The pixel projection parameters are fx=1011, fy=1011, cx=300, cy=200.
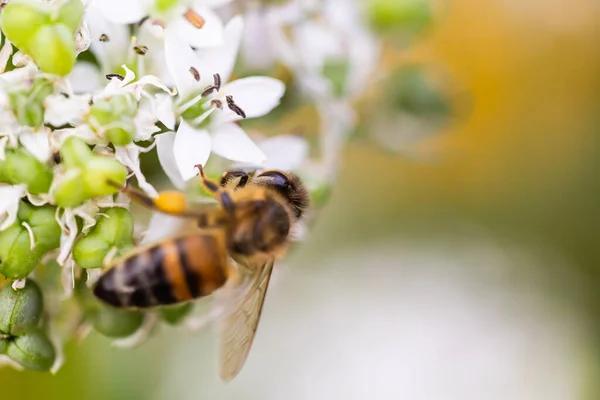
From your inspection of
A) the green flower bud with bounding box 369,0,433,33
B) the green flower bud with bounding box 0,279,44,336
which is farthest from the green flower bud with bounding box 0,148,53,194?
the green flower bud with bounding box 369,0,433,33

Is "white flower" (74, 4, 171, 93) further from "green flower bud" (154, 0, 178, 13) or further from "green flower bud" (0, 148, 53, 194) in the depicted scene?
"green flower bud" (0, 148, 53, 194)

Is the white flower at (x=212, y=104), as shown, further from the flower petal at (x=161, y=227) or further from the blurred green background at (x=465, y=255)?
the blurred green background at (x=465, y=255)

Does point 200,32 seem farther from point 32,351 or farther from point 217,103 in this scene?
point 32,351

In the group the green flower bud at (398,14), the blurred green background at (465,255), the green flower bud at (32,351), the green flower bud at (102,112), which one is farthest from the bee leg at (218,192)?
the blurred green background at (465,255)

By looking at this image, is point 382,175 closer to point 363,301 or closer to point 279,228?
point 363,301

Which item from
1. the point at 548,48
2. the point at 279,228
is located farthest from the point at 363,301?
the point at 279,228
